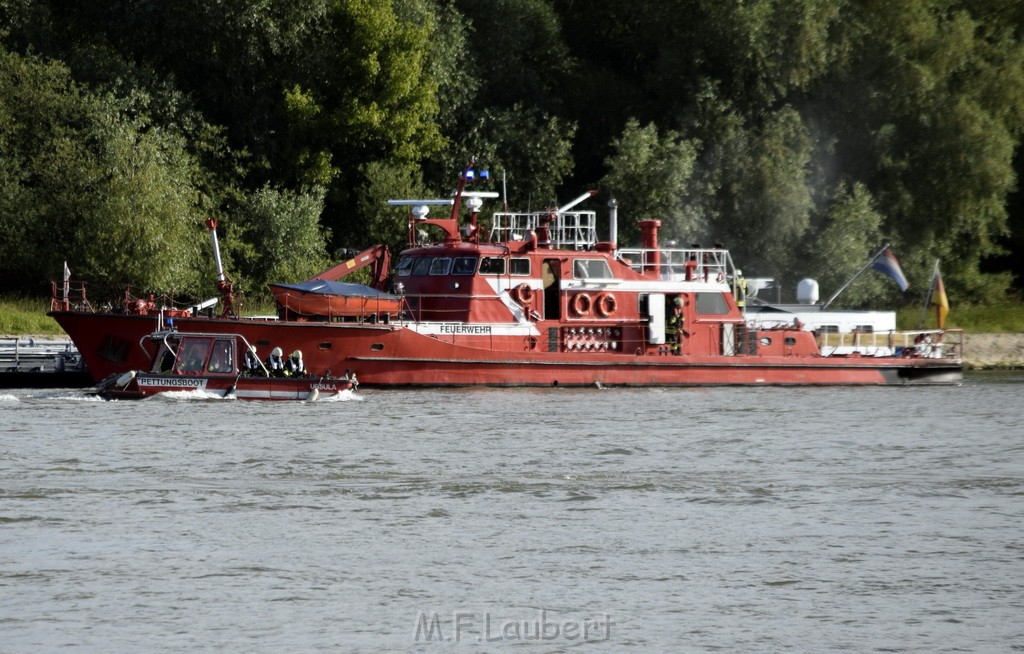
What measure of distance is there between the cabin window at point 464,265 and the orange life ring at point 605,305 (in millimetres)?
3303

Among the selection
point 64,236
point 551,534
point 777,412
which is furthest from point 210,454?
point 64,236

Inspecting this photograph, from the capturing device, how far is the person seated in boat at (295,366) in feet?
112

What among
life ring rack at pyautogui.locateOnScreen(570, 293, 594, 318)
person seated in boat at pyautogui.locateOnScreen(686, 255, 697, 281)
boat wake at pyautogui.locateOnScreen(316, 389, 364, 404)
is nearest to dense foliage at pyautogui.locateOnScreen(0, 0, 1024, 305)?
person seated in boat at pyautogui.locateOnScreen(686, 255, 697, 281)

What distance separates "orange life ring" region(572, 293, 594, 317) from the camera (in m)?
39.1

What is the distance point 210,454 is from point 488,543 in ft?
27.4

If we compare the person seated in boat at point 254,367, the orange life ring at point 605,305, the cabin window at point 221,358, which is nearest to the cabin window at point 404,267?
the orange life ring at point 605,305

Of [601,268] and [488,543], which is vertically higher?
[601,268]

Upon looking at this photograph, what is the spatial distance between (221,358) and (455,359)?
18.6ft

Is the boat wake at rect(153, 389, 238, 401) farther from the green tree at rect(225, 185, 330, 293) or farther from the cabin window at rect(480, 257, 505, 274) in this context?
the green tree at rect(225, 185, 330, 293)

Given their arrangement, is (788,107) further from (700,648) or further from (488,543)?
(700,648)

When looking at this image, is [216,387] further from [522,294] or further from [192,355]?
[522,294]

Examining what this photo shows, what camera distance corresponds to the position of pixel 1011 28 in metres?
60.4

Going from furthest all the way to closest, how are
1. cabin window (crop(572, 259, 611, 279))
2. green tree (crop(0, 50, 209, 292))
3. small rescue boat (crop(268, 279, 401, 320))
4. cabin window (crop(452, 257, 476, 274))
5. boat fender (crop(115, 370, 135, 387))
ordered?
green tree (crop(0, 50, 209, 292))
cabin window (crop(572, 259, 611, 279))
cabin window (crop(452, 257, 476, 274))
small rescue boat (crop(268, 279, 401, 320))
boat fender (crop(115, 370, 135, 387))

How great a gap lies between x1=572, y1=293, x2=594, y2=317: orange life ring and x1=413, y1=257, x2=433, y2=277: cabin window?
3597 millimetres
